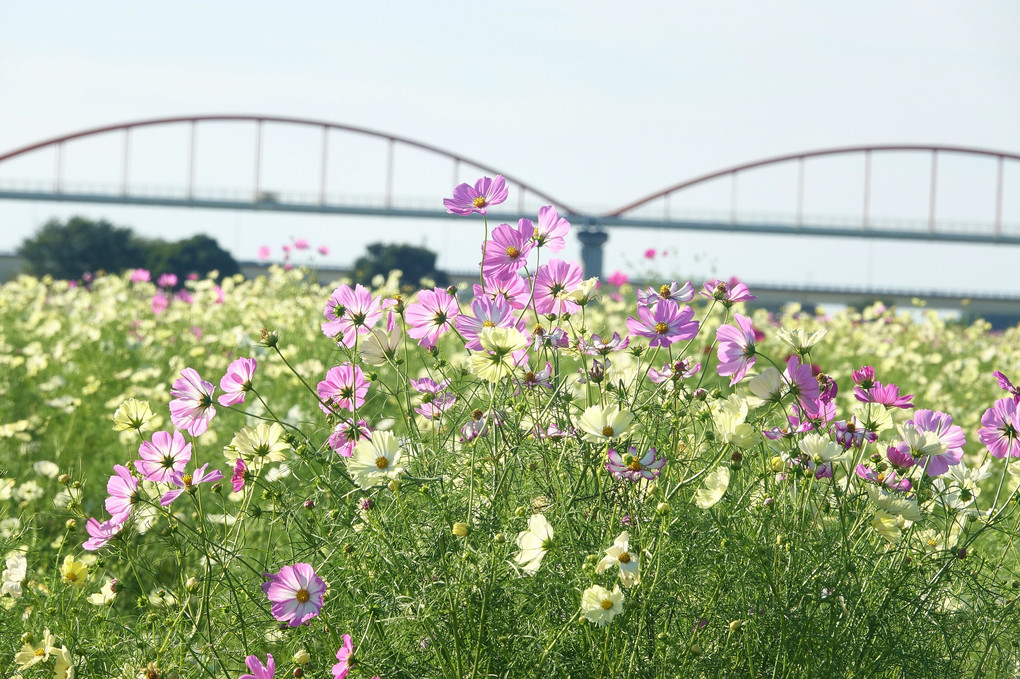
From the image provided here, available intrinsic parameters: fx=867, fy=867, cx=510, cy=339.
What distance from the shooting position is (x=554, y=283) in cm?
158

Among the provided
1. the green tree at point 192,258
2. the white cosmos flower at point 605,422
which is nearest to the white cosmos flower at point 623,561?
the white cosmos flower at point 605,422

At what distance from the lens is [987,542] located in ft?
8.33

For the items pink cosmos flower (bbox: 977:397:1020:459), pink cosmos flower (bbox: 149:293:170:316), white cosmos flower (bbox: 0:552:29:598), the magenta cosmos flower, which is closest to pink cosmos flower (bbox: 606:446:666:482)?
the magenta cosmos flower

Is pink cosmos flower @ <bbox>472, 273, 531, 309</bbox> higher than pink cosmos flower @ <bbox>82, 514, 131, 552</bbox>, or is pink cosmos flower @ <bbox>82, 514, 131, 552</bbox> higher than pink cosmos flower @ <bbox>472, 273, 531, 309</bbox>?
pink cosmos flower @ <bbox>472, 273, 531, 309</bbox>

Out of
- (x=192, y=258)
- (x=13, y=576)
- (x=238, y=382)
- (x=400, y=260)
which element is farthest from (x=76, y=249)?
(x=238, y=382)

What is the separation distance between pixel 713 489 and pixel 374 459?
513 millimetres

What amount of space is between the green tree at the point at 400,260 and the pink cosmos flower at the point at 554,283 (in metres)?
28.6

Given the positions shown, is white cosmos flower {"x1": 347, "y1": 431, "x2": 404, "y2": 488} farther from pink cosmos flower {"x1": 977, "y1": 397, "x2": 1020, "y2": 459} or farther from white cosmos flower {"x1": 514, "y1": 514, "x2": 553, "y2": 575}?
pink cosmos flower {"x1": 977, "y1": 397, "x2": 1020, "y2": 459}

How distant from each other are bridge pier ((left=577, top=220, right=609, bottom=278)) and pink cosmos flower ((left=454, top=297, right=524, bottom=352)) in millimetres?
40925

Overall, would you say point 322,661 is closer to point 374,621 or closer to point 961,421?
point 374,621

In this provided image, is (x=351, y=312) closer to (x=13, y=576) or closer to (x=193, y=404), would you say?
(x=193, y=404)

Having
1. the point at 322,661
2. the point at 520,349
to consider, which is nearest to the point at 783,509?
the point at 520,349

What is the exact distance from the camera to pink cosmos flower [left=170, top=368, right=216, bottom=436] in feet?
4.87

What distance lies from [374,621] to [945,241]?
5210 centimetres
